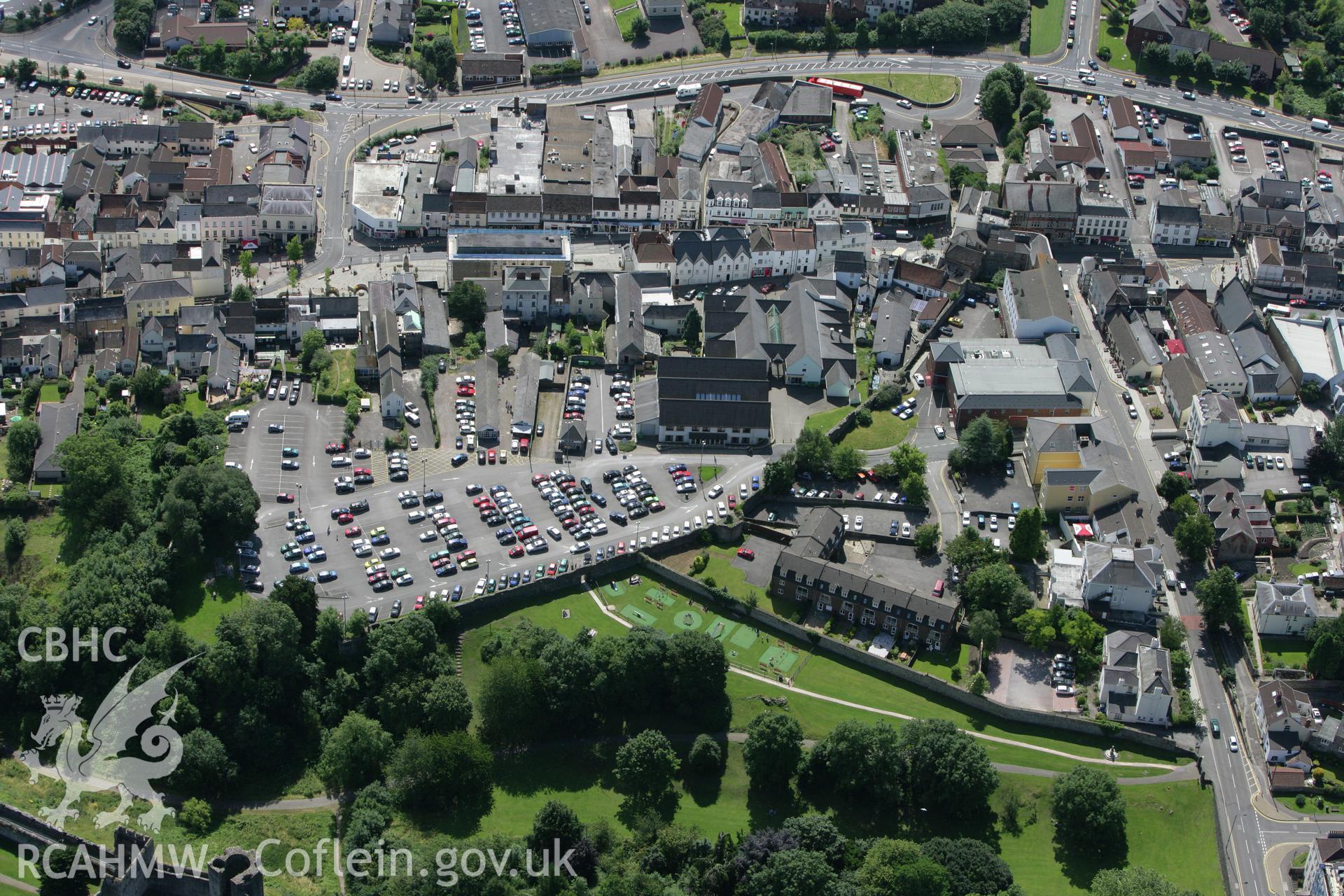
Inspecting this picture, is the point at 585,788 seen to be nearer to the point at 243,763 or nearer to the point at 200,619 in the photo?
the point at 243,763

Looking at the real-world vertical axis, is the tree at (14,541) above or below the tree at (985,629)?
below

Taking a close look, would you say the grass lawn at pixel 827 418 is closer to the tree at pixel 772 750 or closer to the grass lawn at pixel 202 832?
the tree at pixel 772 750

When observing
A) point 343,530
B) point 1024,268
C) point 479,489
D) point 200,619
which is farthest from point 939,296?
point 200,619

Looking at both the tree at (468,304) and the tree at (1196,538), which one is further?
the tree at (468,304)

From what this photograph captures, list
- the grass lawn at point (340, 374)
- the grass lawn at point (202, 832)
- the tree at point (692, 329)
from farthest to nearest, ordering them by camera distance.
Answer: the tree at point (692, 329) → the grass lawn at point (340, 374) → the grass lawn at point (202, 832)

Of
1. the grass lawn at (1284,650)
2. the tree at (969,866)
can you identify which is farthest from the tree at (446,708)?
the grass lawn at (1284,650)

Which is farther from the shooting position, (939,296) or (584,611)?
(939,296)
